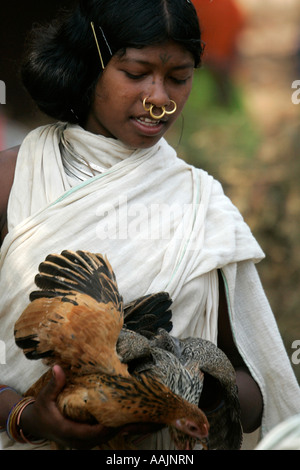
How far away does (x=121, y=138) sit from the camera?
1.94 metres

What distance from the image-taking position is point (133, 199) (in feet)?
6.49

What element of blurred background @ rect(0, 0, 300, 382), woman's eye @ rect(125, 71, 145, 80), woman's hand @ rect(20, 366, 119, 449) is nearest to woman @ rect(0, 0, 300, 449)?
woman's eye @ rect(125, 71, 145, 80)

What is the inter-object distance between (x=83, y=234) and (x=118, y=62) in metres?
0.47

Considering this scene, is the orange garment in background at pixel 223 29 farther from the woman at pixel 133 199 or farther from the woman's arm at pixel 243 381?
the woman's arm at pixel 243 381

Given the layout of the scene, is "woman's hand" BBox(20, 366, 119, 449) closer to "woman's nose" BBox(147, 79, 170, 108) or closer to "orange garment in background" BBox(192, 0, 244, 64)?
"woman's nose" BBox(147, 79, 170, 108)

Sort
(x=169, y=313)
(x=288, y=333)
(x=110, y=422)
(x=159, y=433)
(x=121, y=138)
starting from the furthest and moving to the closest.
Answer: (x=288, y=333), (x=121, y=138), (x=169, y=313), (x=159, y=433), (x=110, y=422)

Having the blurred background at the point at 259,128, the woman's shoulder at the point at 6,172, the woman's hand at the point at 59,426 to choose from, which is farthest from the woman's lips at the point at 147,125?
the blurred background at the point at 259,128

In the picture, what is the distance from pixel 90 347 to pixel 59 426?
0.65ft

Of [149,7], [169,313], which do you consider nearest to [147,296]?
[169,313]

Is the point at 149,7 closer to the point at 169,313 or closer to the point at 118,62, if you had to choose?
the point at 118,62

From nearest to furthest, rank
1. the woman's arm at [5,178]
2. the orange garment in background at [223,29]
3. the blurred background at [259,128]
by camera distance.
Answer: the woman's arm at [5,178] < the orange garment in background at [223,29] < the blurred background at [259,128]

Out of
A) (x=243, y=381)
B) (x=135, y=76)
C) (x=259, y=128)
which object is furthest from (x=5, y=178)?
(x=259, y=128)

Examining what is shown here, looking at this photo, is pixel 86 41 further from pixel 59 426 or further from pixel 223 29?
pixel 223 29

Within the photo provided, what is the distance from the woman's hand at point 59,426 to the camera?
1.53 metres
